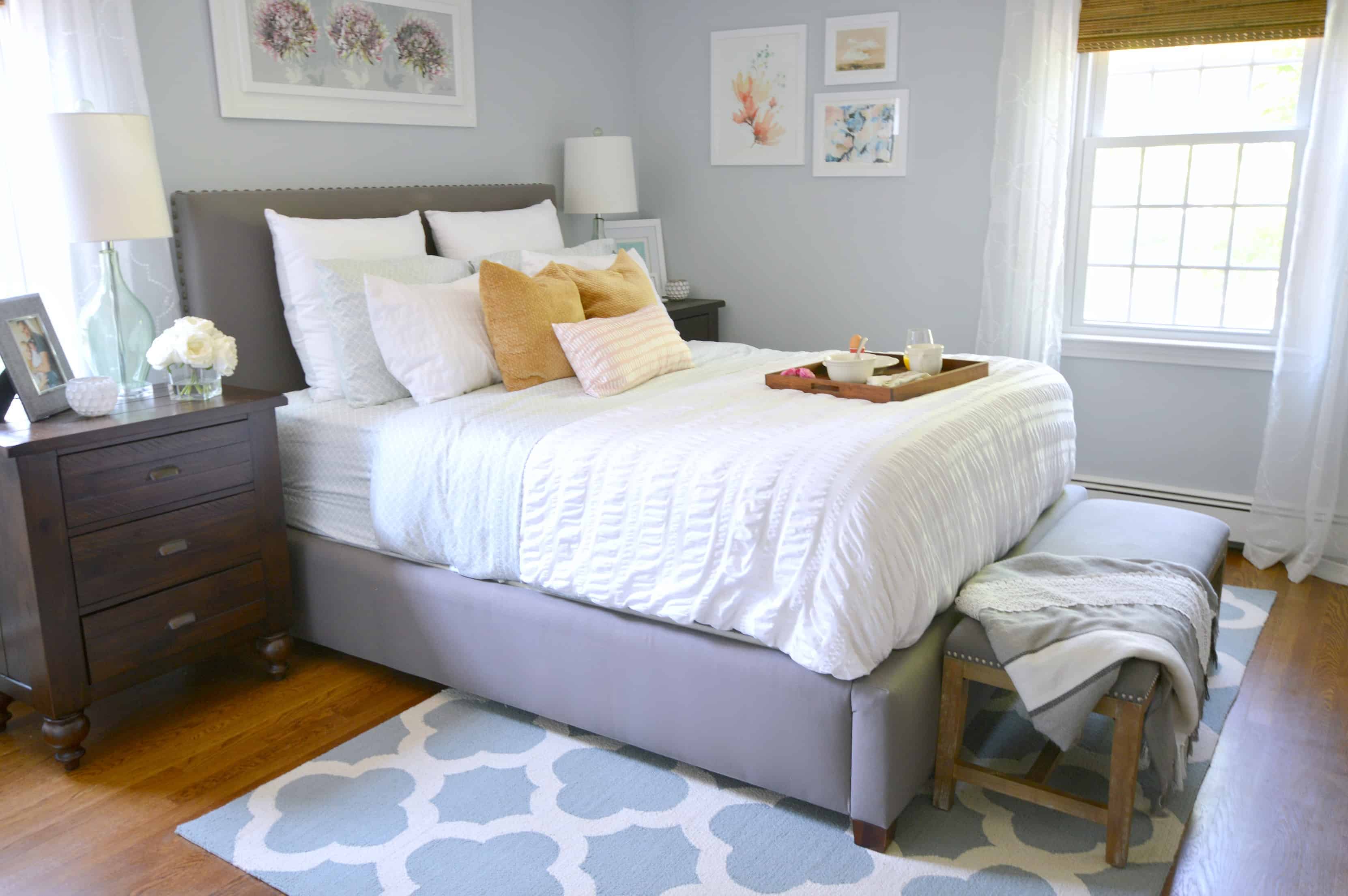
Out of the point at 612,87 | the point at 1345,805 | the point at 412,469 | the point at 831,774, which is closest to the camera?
the point at 831,774

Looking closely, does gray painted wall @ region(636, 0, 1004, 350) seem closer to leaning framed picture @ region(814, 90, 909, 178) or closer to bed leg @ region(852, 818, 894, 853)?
leaning framed picture @ region(814, 90, 909, 178)

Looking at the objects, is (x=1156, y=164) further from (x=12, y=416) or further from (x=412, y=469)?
(x=12, y=416)

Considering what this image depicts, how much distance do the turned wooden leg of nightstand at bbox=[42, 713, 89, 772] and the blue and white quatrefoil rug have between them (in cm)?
43

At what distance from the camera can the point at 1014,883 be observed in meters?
2.01

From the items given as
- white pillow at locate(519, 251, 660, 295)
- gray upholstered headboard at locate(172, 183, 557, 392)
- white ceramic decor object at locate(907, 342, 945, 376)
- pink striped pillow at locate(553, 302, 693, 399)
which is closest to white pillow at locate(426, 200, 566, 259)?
white pillow at locate(519, 251, 660, 295)

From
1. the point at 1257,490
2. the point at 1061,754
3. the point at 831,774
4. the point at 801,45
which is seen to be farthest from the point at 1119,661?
the point at 801,45

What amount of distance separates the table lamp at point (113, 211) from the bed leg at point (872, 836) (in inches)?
→ 82.0

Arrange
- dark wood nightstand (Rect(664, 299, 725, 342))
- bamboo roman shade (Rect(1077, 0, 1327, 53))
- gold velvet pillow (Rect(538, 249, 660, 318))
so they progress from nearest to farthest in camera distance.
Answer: gold velvet pillow (Rect(538, 249, 660, 318)), bamboo roman shade (Rect(1077, 0, 1327, 53)), dark wood nightstand (Rect(664, 299, 725, 342))

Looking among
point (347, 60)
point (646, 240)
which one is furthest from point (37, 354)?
point (646, 240)

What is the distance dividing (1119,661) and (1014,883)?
1.56 feet

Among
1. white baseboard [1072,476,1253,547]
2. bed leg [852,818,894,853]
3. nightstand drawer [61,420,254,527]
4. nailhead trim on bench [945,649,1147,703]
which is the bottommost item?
bed leg [852,818,894,853]

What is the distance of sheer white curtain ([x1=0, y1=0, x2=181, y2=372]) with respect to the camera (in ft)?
8.87

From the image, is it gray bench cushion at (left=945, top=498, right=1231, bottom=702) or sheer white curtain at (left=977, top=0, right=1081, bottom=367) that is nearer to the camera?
gray bench cushion at (left=945, top=498, right=1231, bottom=702)

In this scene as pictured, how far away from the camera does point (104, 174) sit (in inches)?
99.5
